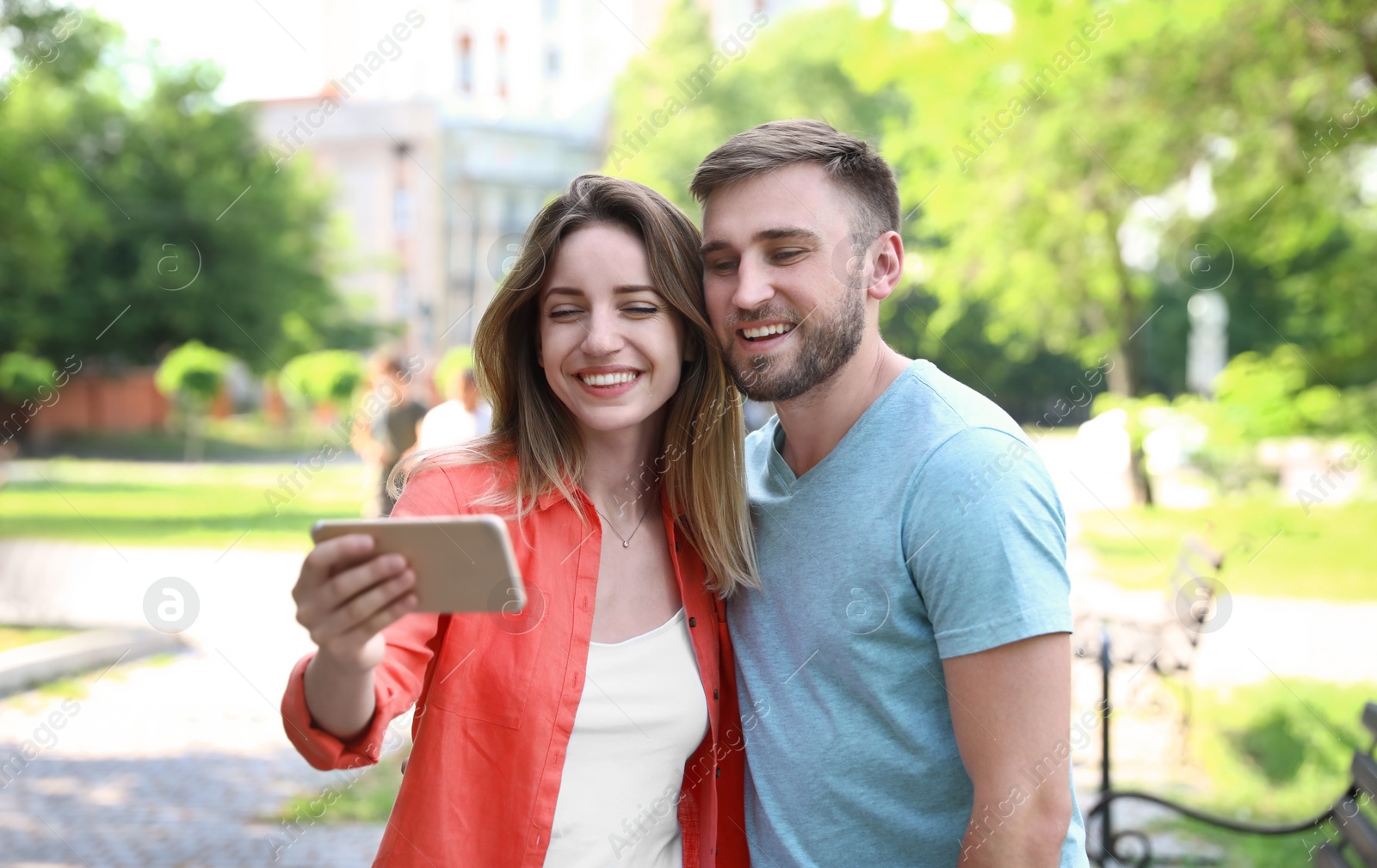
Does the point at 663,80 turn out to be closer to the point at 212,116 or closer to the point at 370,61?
the point at 212,116

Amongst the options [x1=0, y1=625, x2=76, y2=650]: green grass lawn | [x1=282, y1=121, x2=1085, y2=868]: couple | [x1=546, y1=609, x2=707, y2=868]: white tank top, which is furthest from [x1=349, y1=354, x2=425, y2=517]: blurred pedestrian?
[x1=546, y1=609, x2=707, y2=868]: white tank top

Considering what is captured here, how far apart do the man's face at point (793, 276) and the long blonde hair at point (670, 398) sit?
0.16m

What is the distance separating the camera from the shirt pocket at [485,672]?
204cm

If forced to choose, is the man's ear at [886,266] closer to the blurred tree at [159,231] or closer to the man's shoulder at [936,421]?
the man's shoulder at [936,421]

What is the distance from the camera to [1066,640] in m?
1.86

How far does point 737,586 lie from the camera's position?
2.37 metres

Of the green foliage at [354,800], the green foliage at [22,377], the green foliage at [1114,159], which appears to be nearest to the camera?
the green foliage at [354,800]

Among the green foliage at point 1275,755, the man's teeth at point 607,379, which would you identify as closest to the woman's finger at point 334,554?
the man's teeth at point 607,379

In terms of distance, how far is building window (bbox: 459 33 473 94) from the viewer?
186ft

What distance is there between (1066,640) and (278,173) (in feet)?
129

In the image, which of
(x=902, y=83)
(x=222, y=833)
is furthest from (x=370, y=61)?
(x=902, y=83)

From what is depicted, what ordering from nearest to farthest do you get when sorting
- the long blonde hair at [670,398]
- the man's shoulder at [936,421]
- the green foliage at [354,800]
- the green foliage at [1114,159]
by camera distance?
the man's shoulder at [936,421] < the long blonde hair at [670,398] < the green foliage at [354,800] < the green foliage at [1114,159]

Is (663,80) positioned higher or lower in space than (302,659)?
higher

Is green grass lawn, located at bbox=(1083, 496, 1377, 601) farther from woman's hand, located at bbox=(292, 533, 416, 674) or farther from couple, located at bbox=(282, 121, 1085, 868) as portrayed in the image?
woman's hand, located at bbox=(292, 533, 416, 674)
